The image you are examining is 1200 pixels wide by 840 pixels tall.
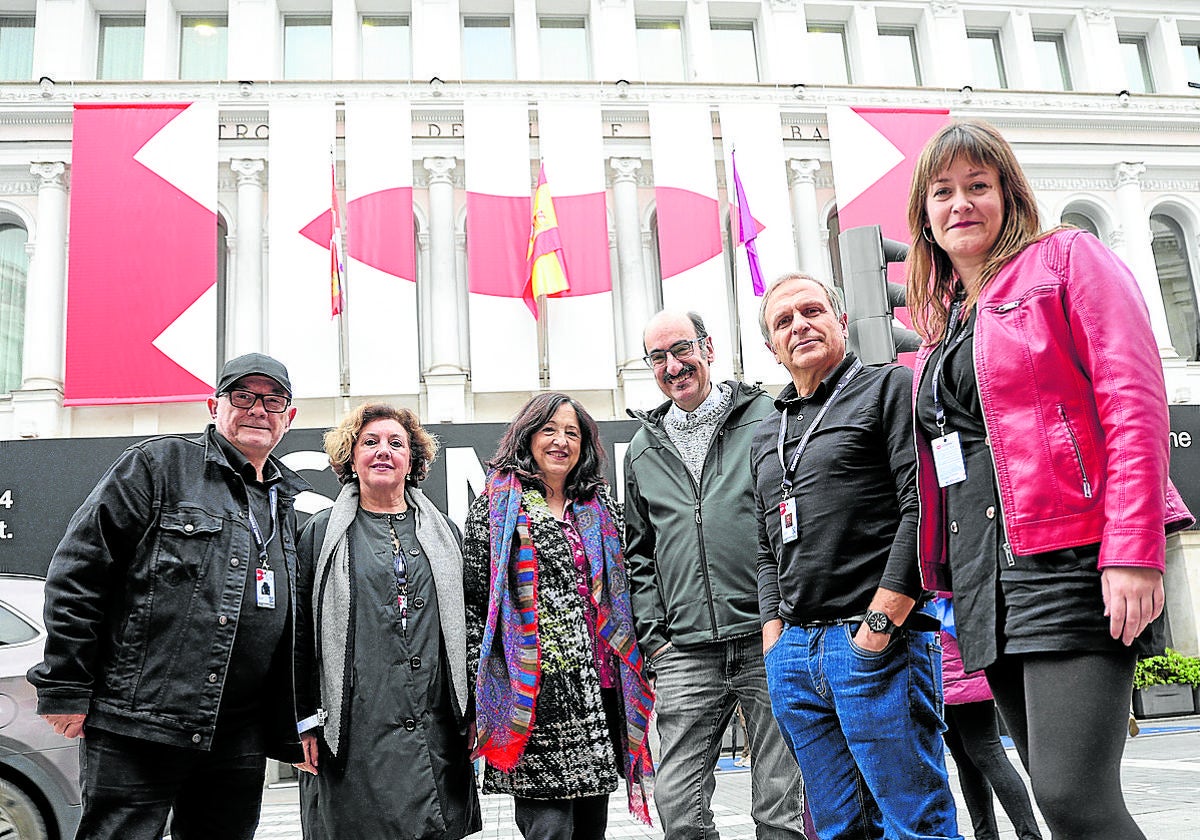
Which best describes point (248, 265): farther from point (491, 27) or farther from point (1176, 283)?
point (1176, 283)

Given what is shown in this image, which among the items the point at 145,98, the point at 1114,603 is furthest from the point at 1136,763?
the point at 145,98

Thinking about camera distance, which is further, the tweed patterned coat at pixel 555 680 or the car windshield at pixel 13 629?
the car windshield at pixel 13 629

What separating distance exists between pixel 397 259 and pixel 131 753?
42.2 ft

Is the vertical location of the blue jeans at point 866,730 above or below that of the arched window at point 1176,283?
below

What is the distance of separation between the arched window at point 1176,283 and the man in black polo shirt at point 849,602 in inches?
763

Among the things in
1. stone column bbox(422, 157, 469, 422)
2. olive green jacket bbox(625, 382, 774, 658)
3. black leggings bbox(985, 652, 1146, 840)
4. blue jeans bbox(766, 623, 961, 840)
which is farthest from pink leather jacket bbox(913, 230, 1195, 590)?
stone column bbox(422, 157, 469, 422)

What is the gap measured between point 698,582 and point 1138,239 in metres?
18.6

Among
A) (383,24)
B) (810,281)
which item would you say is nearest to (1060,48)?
(383,24)

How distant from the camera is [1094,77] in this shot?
20078 millimetres

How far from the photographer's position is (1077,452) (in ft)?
6.74

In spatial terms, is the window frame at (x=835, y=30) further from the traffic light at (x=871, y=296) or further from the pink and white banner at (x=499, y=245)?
the traffic light at (x=871, y=296)

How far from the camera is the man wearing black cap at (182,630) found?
3.10 metres

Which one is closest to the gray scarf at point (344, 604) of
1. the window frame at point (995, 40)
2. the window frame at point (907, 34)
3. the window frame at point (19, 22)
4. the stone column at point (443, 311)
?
the stone column at point (443, 311)

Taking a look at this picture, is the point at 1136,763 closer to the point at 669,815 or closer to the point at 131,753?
the point at 669,815
